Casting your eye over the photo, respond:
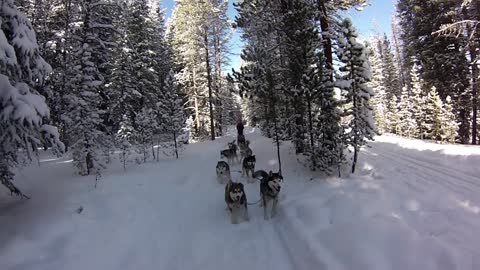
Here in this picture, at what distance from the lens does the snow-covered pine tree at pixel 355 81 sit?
10648 mm

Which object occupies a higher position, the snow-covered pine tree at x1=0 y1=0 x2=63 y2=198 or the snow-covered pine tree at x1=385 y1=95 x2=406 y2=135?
the snow-covered pine tree at x1=0 y1=0 x2=63 y2=198

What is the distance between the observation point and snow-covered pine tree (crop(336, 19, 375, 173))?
10.6m

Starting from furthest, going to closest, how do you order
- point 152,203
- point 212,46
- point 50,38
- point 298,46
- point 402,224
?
point 212,46, point 50,38, point 298,46, point 152,203, point 402,224

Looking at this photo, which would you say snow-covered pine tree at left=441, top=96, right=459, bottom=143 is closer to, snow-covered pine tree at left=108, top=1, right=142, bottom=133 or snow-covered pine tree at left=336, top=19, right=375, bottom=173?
snow-covered pine tree at left=336, top=19, right=375, bottom=173

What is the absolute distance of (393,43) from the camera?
230 ft

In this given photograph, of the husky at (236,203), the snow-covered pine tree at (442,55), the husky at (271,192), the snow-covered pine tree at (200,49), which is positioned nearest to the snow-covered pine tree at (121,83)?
the snow-covered pine tree at (200,49)

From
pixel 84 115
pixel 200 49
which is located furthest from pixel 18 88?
pixel 200 49

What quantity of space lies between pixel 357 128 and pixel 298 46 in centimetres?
335

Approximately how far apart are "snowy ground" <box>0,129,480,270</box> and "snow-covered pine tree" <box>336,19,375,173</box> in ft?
4.86

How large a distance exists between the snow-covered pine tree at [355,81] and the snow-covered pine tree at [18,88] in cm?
830

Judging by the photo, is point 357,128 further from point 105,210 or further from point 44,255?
point 44,255

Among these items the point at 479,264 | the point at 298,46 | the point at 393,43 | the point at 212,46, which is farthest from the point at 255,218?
the point at 393,43

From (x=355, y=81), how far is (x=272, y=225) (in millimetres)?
5491

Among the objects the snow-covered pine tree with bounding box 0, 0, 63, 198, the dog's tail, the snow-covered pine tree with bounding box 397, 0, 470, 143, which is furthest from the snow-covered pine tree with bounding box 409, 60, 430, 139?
the snow-covered pine tree with bounding box 0, 0, 63, 198
